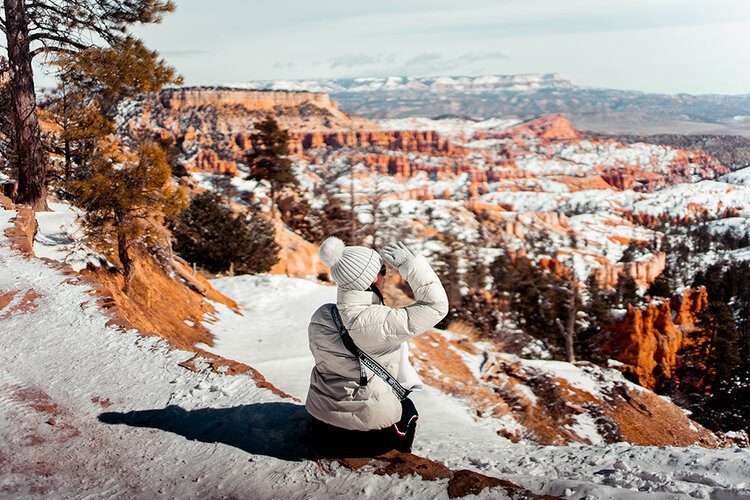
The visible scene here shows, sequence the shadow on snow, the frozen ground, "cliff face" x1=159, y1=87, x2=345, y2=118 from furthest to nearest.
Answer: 1. "cliff face" x1=159, y1=87, x2=345, y2=118
2. the shadow on snow
3. the frozen ground

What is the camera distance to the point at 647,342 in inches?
1248

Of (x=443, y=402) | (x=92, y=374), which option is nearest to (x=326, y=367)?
(x=92, y=374)

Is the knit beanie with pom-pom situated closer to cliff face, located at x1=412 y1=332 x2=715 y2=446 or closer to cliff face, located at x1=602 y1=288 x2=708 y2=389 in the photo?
cliff face, located at x1=412 y1=332 x2=715 y2=446

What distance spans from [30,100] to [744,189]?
18204 cm

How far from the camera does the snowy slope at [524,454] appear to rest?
3.83 m

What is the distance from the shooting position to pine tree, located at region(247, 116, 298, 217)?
29.0 meters

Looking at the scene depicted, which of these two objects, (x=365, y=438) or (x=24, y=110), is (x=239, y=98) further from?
(x=365, y=438)

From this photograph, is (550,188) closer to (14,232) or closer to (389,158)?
(389,158)

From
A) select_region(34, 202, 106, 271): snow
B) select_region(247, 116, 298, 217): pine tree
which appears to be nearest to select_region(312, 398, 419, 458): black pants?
select_region(34, 202, 106, 271): snow

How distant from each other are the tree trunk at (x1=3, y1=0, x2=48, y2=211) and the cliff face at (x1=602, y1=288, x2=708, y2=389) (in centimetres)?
2783

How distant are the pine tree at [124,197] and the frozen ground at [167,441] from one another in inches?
57.7

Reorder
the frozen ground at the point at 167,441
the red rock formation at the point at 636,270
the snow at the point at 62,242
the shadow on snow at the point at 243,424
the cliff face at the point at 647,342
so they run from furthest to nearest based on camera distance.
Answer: the red rock formation at the point at 636,270 < the cliff face at the point at 647,342 < the snow at the point at 62,242 < the shadow on snow at the point at 243,424 < the frozen ground at the point at 167,441

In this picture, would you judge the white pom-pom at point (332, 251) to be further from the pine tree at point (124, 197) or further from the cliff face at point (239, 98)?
the cliff face at point (239, 98)

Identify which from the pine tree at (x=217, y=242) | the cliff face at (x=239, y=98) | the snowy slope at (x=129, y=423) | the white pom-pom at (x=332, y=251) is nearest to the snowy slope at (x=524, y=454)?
the snowy slope at (x=129, y=423)
